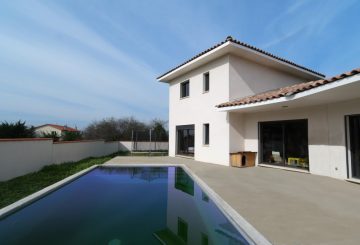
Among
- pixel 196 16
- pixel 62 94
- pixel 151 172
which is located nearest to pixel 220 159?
pixel 151 172

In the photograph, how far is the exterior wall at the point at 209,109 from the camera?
41.5ft

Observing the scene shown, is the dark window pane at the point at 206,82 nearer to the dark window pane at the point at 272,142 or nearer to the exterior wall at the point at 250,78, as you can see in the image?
the exterior wall at the point at 250,78

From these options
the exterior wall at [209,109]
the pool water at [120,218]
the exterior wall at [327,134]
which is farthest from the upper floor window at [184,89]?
the pool water at [120,218]

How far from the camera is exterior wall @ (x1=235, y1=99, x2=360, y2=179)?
8.60 metres

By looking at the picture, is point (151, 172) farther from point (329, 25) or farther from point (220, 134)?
point (329, 25)

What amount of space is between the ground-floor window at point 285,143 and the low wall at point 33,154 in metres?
11.6

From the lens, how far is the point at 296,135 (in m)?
10.7

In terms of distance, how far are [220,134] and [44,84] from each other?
1620cm

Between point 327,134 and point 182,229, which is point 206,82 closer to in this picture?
point 327,134

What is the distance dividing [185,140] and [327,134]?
9.36 meters

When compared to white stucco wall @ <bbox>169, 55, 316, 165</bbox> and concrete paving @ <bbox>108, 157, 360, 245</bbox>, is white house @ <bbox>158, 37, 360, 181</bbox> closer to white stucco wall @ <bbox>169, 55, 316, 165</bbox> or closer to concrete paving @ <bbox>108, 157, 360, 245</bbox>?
white stucco wall @ <bbox>169, 55, 316, 165</bbox>

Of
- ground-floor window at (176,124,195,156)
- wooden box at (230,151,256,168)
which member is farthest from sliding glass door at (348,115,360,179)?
ground-floor window at (176,124,195,156)

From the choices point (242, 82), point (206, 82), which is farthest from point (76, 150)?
point (242, 82)

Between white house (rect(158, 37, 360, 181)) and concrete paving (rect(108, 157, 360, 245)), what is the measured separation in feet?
5.56
